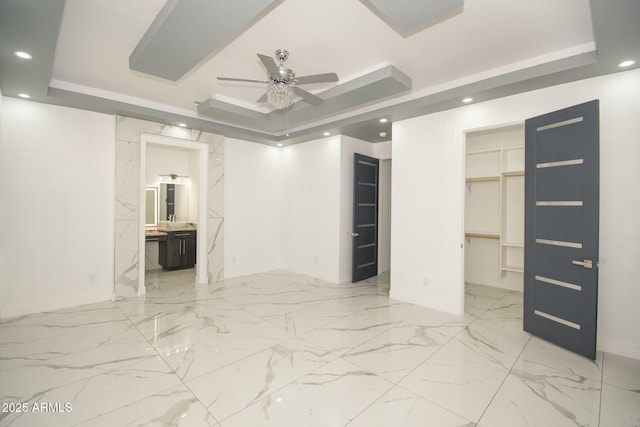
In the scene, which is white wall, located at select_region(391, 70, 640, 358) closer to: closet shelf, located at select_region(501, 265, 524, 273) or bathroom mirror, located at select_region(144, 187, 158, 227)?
closet shelf, located at select_region(501, 265, 524, 273)

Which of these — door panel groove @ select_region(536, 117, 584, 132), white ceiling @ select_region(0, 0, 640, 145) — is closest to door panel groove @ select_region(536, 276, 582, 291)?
door panel groove @ select_region(536, 117, 584, 132)

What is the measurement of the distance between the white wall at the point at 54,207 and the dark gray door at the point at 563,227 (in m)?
5.77

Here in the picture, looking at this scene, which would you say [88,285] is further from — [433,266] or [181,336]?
[433,266]

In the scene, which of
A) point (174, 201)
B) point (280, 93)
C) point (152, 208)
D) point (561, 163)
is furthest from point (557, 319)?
point (152, 208)

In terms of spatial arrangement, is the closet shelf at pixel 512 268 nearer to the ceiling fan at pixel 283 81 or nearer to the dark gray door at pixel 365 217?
the dark gray door at pixel 365 217

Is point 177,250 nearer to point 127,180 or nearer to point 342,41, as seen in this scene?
point 127,180

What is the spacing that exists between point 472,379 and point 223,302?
3.37 m

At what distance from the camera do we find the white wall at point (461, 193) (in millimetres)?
2838

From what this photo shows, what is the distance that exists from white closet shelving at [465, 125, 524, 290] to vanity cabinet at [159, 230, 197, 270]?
19.0 ft

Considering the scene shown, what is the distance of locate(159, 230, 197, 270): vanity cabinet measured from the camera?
6312 millimetres

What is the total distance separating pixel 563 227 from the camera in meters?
3.03

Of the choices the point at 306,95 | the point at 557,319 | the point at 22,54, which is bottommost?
the point at 557,319

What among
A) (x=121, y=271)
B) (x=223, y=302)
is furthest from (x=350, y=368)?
(x=121, y=271)

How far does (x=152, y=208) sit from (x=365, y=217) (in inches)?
190
